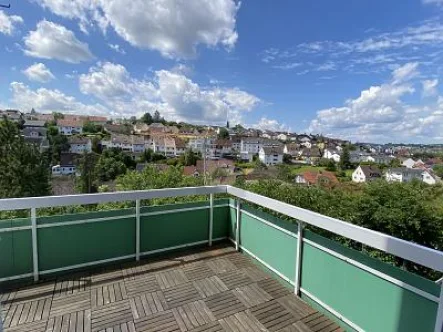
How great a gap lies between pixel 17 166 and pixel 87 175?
13.3 m

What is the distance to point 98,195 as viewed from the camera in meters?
2.96

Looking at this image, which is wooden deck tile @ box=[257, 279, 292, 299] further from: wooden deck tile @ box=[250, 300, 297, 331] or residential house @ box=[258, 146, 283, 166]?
residential house @ box=[258, 146, 283, 166]

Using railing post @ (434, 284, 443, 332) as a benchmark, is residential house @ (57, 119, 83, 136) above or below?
above

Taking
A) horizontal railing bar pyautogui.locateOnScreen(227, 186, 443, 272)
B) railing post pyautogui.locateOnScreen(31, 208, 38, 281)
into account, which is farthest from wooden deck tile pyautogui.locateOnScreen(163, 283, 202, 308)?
railing post pyautogui.locateOnScreen(31, 208, 38, 281)

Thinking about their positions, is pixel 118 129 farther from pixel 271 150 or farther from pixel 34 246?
pixel 34 246

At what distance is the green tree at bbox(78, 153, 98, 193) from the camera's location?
31.4m

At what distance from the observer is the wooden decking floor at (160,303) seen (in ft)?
7.25

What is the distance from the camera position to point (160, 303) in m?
2.51

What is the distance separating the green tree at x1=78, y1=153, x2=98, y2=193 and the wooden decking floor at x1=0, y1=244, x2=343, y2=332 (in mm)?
31585

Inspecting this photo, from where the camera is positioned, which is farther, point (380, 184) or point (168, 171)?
point (168, 171)

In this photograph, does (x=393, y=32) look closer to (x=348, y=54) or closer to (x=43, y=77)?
(x=348, y=54)

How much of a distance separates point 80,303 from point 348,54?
21063mm

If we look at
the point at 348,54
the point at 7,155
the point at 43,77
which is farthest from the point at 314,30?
the point at 7,155

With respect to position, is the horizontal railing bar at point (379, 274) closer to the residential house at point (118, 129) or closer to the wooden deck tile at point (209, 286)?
the wooden deck tile at point (209, 286)
